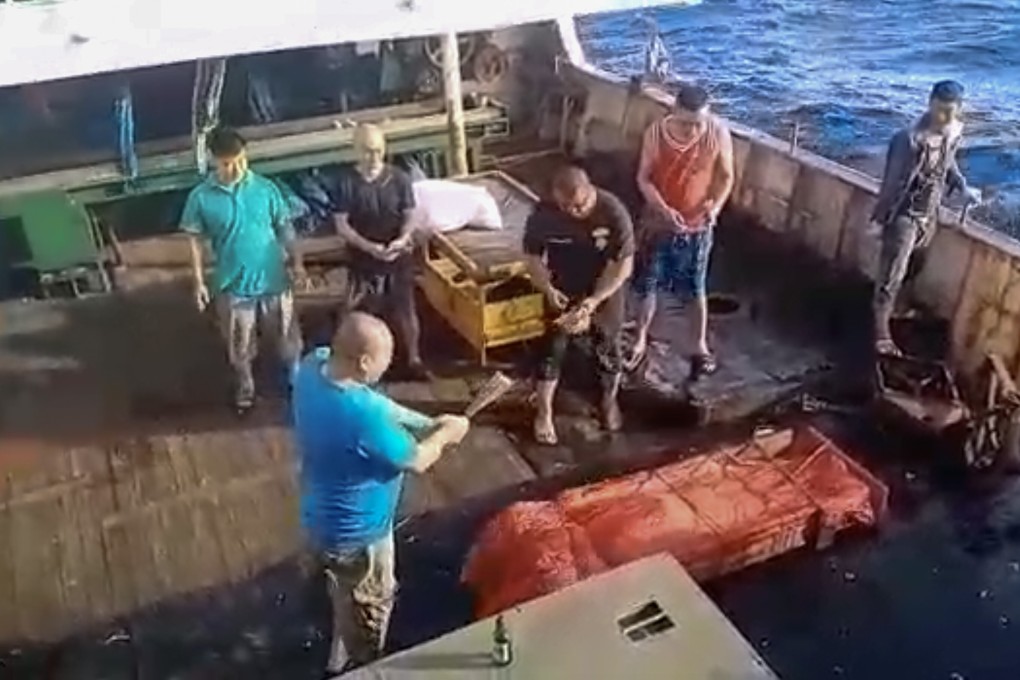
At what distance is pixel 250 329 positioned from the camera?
687 centimetres

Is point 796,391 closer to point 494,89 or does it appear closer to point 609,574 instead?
point 609,574

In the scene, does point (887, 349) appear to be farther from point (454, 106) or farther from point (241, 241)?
point (454, 106)

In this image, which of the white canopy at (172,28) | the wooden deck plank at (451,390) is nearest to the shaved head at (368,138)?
the white canopy at (172,28)

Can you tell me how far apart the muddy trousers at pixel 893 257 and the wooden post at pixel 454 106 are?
363 cm

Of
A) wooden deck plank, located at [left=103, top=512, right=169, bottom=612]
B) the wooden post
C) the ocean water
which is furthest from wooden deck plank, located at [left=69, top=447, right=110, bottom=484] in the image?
the ocean water

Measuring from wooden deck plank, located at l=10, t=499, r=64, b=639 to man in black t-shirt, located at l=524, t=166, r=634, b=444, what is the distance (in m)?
2.68

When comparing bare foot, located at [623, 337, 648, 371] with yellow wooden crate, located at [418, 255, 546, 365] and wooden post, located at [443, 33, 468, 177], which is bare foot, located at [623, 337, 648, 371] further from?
wooden post, located at [443, 33, 468, 177]

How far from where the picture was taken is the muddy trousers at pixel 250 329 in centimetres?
679

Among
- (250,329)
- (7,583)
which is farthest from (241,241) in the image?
(7,583)

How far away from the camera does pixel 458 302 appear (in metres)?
7.85

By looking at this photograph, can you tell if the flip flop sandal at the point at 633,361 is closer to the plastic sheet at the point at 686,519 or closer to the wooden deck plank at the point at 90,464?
the plastic sheet at the point at 686,519

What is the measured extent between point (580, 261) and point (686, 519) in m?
1.43

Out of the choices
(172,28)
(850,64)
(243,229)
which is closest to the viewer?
(243,229)

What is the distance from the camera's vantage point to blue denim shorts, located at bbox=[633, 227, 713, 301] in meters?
6.94
